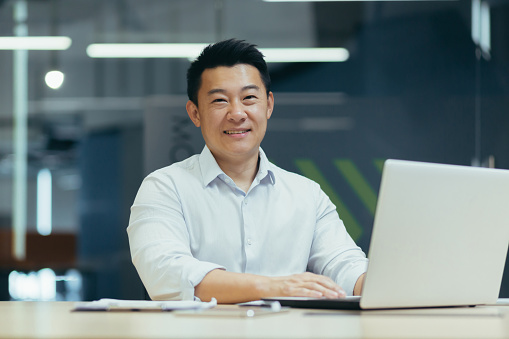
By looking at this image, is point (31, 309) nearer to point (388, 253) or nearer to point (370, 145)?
point (388, 253)

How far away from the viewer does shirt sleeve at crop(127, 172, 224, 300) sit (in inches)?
69.6

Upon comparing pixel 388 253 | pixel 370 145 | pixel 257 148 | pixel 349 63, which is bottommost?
pixel 388 253

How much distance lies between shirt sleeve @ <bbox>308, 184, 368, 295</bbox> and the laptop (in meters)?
0.56

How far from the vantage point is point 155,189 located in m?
2.13

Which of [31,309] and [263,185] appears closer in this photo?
[31,309]

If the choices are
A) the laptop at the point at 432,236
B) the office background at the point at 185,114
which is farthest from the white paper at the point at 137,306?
the office background at the point at 185,114

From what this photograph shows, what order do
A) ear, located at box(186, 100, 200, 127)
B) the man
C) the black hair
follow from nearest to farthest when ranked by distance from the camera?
the man → the black hair → ear, located at box(186, 100, 200, 127)

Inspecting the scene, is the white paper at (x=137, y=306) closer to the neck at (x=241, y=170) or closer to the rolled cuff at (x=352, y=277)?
the rolled cuff at (x=352, y=277)

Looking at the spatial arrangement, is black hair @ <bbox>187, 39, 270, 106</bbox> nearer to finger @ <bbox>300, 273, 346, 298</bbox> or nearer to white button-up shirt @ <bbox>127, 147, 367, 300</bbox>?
white button-up shirt @ <bbox>127, 147, 367, 300</bbox>

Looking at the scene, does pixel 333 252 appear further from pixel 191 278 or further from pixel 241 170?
pixel 191 278

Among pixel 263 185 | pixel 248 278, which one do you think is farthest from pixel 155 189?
pixel 248 278

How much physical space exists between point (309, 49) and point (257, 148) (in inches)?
75.3

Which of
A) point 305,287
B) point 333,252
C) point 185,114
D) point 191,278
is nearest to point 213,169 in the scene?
point 333,252

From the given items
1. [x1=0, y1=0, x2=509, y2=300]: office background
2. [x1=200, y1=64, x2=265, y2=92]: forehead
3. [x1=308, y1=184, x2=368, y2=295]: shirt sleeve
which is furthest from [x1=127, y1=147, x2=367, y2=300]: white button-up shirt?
[x1=0, y1=0, x2=509, y2=300]: office background
